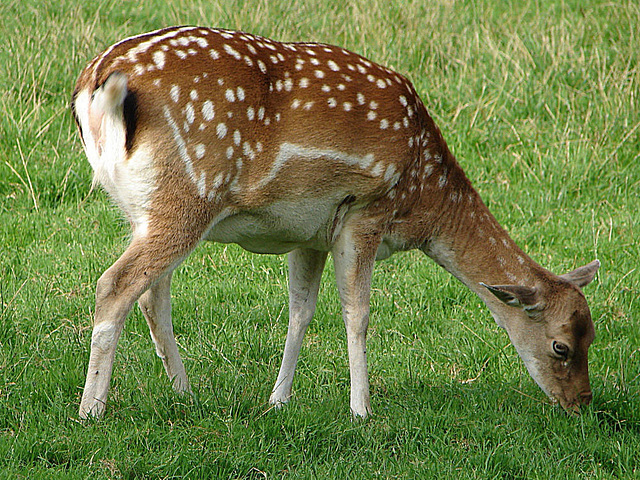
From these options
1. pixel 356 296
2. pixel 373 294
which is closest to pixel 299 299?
pixel 356 296

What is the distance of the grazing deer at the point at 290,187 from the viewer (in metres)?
3.99

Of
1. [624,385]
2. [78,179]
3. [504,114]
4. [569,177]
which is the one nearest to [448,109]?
[504,114]

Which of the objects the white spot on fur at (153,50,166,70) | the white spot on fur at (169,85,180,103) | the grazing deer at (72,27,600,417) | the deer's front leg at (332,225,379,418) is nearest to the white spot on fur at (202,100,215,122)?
the grazing deer at (72,27,600,417)

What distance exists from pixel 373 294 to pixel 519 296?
159cm

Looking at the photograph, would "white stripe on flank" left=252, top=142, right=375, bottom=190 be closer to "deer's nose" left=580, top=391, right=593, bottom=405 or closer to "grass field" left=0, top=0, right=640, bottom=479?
"grass field" left=0, top=0, right=640, bottom=479

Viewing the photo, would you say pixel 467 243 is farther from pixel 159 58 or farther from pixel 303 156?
pixel 159 58

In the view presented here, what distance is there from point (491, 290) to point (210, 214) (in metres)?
1.46

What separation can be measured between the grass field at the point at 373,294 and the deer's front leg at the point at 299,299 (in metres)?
0.20

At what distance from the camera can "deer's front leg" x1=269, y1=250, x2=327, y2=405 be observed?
4.92 m

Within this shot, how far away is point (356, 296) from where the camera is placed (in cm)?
464

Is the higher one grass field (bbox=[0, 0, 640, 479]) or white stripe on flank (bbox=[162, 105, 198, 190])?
white stripe on flank (bbox=[162, 105, 198, 190])

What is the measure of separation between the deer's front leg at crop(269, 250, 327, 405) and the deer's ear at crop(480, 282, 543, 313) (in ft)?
3.21

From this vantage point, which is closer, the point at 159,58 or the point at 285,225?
the point at 159,58

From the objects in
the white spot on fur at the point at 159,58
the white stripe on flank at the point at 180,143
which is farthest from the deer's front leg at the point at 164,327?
the white spot on fur at the point at 159,58
